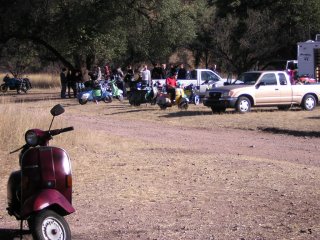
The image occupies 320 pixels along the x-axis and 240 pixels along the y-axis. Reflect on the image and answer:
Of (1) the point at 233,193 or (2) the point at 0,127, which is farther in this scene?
(2) the point at 0,127

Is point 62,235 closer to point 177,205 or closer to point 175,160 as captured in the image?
point 177,205

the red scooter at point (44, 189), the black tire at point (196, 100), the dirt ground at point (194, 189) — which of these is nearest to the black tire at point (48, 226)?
the red scooter at point (44, 189)

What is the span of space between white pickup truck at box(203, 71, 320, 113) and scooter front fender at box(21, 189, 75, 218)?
15129 mm

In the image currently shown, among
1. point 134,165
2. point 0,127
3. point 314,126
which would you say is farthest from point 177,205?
point 314,126

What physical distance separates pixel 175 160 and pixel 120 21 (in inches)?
838

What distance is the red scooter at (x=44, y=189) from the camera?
5477mm

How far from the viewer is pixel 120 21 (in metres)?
31.0

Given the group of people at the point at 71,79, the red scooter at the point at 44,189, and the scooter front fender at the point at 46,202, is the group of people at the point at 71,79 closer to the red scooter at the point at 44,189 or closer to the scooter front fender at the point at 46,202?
the red scooter at the point at 44,189

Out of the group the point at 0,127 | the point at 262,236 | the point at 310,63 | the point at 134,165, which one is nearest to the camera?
the point at 262,236

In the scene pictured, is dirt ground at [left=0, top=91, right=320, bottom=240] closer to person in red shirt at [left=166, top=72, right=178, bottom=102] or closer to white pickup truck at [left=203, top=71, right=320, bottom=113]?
white pickup truck at [left=203, top=71, right=320, bottom=113]

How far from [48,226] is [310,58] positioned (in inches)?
994

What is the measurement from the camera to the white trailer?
94.4ft

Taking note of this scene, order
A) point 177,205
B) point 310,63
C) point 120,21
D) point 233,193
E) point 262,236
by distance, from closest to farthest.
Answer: point 262,236 < point 177,205 < point 233,193 < point 310,63 < point 120,21

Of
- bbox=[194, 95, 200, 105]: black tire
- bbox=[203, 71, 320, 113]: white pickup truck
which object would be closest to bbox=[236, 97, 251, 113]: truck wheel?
bbox=[203, 71, 320, 113]: white pickup truck
